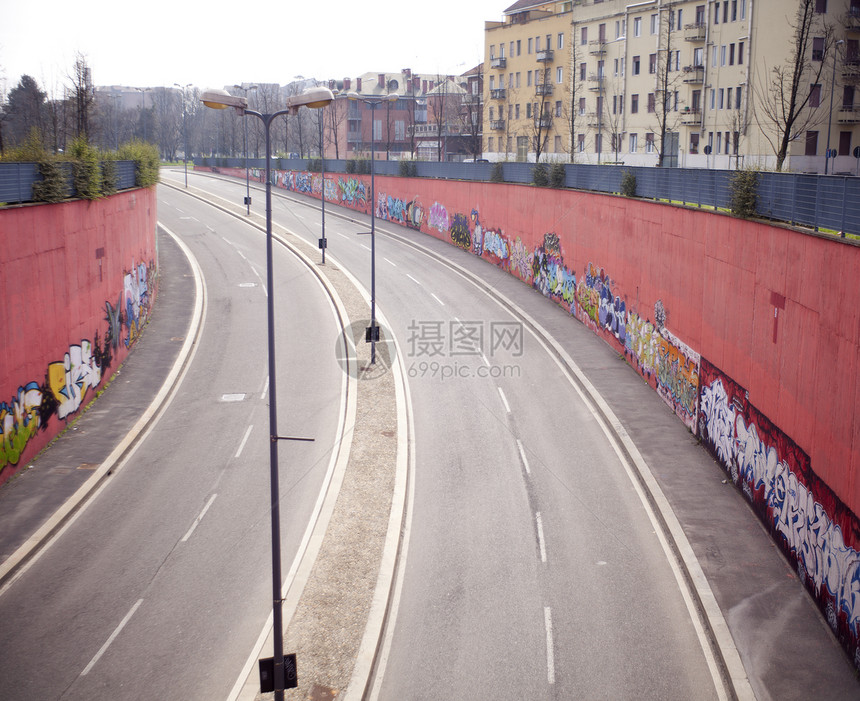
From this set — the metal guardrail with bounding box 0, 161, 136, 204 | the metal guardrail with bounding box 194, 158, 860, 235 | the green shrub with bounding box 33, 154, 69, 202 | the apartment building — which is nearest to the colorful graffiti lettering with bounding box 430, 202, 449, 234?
the apartment building

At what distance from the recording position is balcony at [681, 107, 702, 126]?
198 ft

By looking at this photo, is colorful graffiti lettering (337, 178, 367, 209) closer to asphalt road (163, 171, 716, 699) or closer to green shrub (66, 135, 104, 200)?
asphalt road (163, 171, 716, 699)

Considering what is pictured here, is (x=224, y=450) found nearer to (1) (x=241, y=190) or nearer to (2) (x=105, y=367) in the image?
(2) (x=105, y=367)

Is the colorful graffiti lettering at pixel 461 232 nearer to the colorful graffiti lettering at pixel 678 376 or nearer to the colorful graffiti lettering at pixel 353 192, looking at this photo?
the colorful graffiti lettering at pixel 353 192

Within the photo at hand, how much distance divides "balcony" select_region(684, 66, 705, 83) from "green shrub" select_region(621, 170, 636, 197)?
29.6 metres

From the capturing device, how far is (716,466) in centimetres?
2512

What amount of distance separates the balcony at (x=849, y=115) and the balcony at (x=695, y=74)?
39.2 feet

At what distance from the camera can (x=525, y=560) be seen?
66.9ft

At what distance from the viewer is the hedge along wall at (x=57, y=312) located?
2339cm

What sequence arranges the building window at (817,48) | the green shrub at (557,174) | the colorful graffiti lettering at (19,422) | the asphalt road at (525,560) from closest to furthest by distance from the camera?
the asphalt road at (525,560) → the colorful graffiti lettering at (19,422) → the green shrub at (557,174) → the building window at (817,48)

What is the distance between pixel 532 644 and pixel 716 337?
40.4 ft

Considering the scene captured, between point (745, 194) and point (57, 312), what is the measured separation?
2223 centimetres

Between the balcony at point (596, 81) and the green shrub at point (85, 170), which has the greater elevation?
the balcony at point (596, 81)

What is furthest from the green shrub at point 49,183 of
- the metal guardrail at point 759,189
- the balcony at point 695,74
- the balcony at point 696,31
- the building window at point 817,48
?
the balcony at point 696,31
